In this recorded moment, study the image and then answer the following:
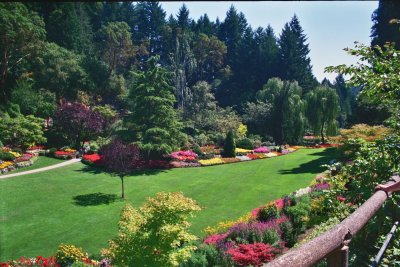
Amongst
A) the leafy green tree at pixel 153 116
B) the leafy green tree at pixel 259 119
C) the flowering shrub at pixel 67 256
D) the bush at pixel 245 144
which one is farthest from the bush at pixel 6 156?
the leafy green tree at pixel 259 119

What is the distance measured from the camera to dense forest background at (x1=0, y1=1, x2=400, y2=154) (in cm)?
3341

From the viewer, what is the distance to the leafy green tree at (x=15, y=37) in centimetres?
3325

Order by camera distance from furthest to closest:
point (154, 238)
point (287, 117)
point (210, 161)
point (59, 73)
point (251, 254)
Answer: point (287, 117) → point (59, 73) → point (210, 161) → point (251, 254) → point (154, 238)

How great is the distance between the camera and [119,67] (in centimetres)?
6119

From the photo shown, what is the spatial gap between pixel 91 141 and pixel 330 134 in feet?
Answer: 90.0

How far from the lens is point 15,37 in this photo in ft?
115

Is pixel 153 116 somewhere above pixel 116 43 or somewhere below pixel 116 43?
below

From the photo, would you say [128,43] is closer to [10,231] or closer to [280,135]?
[280,135]

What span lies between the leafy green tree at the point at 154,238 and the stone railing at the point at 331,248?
7793 millimetres

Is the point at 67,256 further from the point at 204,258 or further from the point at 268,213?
the point at 268,213

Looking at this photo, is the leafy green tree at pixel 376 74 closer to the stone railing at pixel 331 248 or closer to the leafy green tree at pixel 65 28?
the stone railing at pixel 331 248

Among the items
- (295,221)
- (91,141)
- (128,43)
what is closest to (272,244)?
(295,221)

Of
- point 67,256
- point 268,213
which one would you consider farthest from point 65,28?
point 268,213

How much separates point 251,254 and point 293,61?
55931 mm
